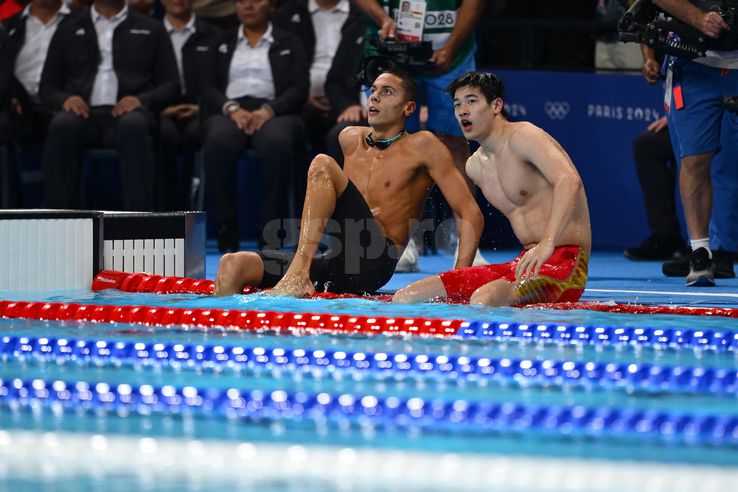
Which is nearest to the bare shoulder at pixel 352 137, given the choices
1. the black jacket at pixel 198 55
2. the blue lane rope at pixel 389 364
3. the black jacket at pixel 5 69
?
the blue lane rope at pixel 389 364

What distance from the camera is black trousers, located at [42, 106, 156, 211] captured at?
8.16 metres

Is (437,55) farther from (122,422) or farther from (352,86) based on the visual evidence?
(122,422)

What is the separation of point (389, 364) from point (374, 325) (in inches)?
23.3

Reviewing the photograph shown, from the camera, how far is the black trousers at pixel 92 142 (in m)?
8.16

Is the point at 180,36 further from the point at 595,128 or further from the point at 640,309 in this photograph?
the point at 640,309

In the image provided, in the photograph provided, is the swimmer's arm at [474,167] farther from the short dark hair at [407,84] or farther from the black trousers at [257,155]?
the black trousers at [257,155]

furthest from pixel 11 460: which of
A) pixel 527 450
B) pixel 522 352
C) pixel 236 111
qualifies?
pixel 236 111

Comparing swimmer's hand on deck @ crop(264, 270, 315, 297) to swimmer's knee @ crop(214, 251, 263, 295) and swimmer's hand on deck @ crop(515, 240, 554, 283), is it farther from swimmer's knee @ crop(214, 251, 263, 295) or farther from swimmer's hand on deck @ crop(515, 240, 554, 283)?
swimmer's hand on deck @ crop(515, 240, 554, 283)

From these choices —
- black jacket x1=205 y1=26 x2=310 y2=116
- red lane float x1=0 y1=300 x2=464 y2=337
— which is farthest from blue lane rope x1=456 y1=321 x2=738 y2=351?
black jacket x1=205 y1=26 x2=310 y2=116

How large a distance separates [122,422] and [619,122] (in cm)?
572

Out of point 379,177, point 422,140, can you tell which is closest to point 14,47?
point 379,177

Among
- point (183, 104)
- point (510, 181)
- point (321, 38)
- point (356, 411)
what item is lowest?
point (356, 411)

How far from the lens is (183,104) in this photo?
8.73 metres

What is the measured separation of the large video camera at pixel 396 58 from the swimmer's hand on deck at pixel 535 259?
2239 mm
